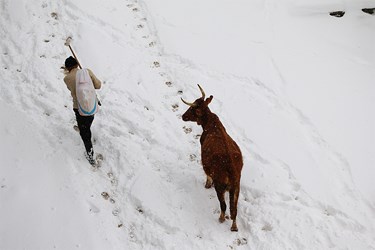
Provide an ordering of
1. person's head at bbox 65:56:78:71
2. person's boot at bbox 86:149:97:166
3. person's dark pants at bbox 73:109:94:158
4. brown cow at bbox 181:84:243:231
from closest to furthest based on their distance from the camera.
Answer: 1. brown cow at bbox 181:84:243:231
2. person's head at bbox 65:56:78:71
3. person's dark pants at bbox 73:109:94:158
4. person's boot at bbox 86:149:97:166

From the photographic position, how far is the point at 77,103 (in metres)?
5.73

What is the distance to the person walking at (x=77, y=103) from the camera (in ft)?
18.6

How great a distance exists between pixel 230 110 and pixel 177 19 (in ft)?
12.1

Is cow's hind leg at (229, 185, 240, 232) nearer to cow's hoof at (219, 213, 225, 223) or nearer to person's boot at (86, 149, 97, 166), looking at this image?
cow's hoof at (219, 213, 225, 223)

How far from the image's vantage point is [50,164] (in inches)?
248

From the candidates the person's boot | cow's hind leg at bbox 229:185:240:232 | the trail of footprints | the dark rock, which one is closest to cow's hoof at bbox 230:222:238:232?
cow's hind leg at bbox 229:185:240:232

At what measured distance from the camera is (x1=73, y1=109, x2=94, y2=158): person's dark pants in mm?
5898

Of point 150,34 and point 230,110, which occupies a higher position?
point 150,34

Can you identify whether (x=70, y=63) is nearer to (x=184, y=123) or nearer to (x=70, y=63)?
(x=70, y=63)

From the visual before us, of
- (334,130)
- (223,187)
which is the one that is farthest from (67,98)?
(334,130)

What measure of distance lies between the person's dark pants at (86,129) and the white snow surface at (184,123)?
0.94 ft

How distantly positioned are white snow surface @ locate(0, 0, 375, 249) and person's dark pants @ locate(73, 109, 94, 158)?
0.94ft

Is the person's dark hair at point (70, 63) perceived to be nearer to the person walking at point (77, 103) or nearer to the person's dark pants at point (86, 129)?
the person walking at point (77, 103)

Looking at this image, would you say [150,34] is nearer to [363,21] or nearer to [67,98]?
[67,98]
